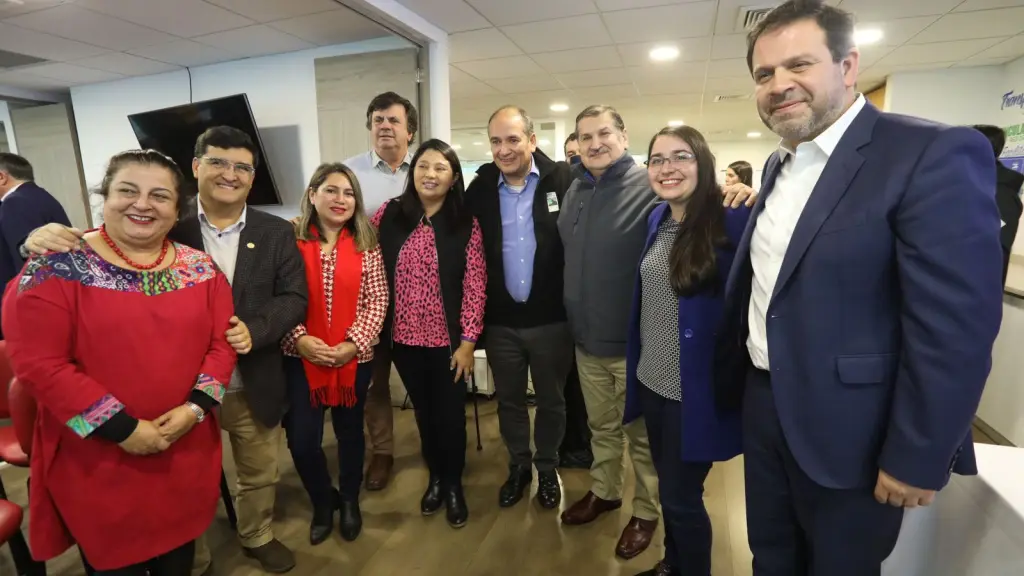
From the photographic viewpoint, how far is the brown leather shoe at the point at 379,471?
2584 millimetres

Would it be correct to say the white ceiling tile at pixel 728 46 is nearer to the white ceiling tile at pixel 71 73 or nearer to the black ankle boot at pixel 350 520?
the white ceiling tile at pixel 71 73

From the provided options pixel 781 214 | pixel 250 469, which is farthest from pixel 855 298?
pixel 250 469

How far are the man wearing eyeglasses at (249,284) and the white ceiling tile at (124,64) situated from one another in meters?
1.13

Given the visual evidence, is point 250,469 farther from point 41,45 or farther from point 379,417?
point 41,45

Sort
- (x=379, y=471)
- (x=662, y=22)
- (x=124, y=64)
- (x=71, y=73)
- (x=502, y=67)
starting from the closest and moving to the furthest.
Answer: (x=71, y=73) → (x=124, y=64) → (x=379, y=471) → (x=662, y=22) → (x=502, y=67)

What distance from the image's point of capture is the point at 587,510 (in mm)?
2266

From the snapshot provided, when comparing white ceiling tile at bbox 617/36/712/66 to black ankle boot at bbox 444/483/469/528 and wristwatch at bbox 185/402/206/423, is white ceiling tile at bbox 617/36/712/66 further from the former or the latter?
wristwatch at bbox 185/402/206/423

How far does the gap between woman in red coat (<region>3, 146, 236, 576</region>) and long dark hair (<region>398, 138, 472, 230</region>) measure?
86 centimetres

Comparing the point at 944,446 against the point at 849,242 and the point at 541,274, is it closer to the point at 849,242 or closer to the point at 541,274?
the point at 849,242


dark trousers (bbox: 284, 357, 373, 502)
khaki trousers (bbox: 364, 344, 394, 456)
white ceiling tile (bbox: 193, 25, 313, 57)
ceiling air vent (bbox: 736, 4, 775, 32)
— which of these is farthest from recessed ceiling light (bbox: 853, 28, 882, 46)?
dark trousers (bbox: 284, 357, 373, 502)

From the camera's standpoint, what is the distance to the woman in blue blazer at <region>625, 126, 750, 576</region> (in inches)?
58.3

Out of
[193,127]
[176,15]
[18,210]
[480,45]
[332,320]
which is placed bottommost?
[332,320]

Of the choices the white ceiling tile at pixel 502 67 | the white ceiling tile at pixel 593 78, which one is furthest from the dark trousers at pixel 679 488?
the white ceiling tile at pixel 593 78

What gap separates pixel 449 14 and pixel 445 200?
1932mm
